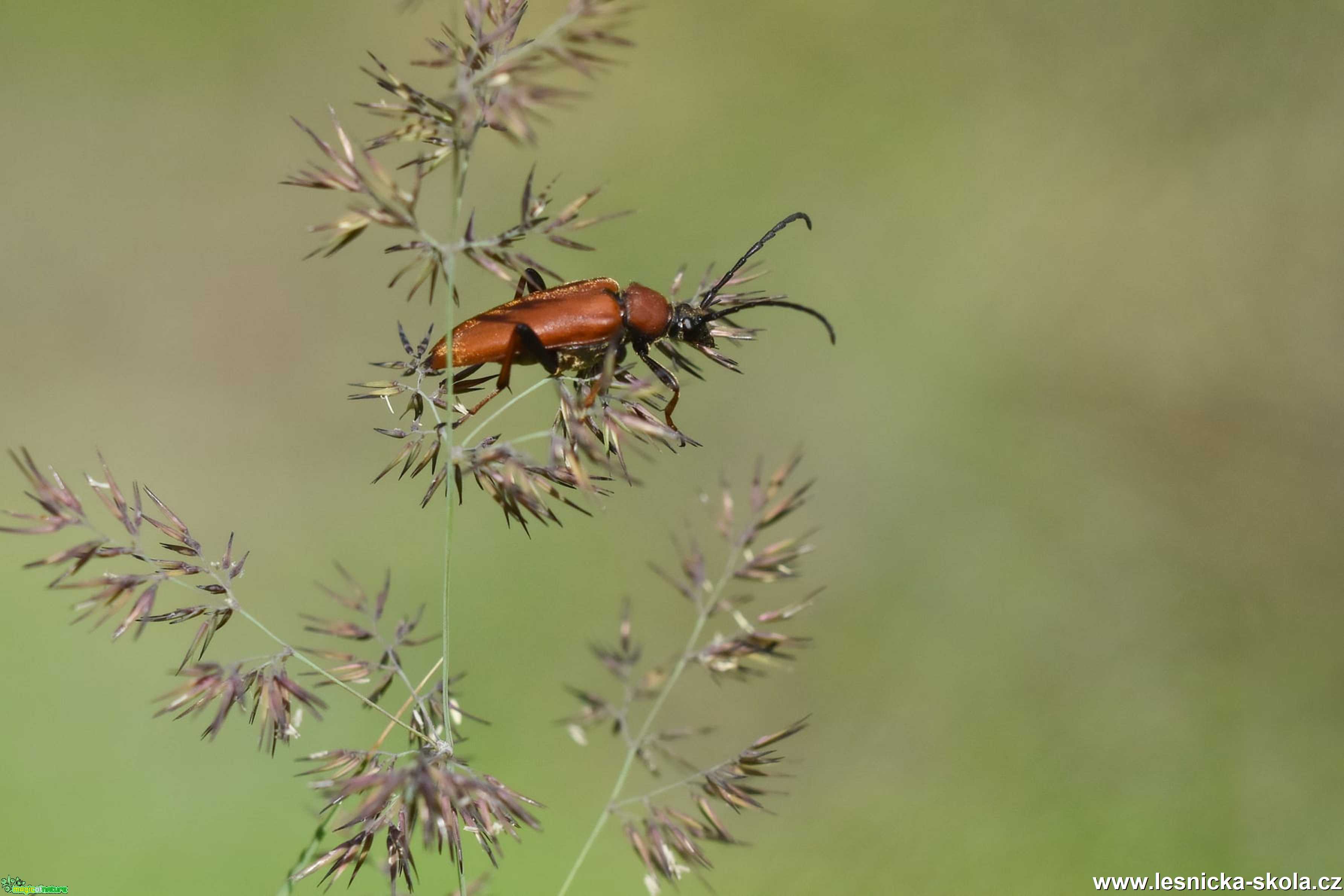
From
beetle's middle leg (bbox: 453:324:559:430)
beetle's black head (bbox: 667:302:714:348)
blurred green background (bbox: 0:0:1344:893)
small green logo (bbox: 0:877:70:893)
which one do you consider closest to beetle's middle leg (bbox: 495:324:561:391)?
beetle's middle leg (bbox: 453:324:559:430)

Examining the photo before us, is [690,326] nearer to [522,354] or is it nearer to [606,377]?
[522,354]

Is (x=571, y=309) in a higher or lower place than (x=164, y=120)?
lower

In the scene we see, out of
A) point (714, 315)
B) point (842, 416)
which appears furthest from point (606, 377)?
point (842, 416)

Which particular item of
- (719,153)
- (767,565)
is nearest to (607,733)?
(767,565)

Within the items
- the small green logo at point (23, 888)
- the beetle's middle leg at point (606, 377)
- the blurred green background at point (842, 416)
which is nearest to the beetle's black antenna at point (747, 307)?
the beetle's middle leg at point (606, 377)

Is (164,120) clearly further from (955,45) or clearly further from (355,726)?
(955,45)

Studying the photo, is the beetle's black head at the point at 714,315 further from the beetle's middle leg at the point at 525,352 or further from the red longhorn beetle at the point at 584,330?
the beetle's middle leg at the point at 525,352

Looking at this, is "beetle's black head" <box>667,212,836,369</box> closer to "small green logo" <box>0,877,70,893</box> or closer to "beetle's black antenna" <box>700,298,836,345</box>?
"beetle's black antenna" <box>700,298,836,345</box>
